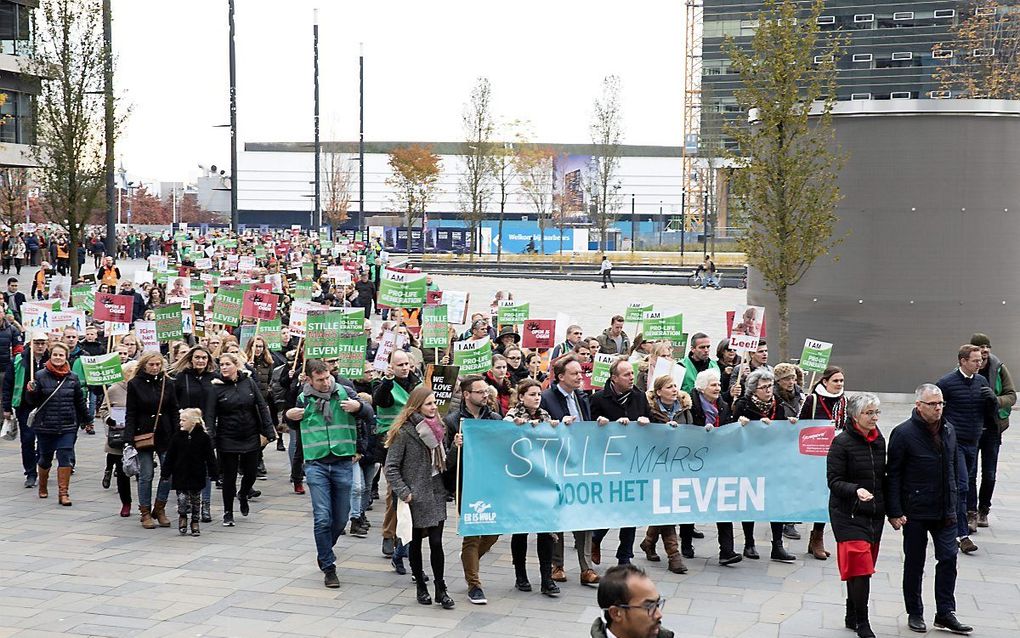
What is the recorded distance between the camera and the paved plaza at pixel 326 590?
850 cm

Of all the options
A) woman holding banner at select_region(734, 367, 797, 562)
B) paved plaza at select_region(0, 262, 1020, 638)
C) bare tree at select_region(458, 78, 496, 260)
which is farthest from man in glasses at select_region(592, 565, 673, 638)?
bare tree at select_region(458, 78, 496, 260)

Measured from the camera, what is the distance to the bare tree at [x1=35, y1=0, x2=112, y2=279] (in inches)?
1089

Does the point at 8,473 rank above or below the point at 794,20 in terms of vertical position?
below

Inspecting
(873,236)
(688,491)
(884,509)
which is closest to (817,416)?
(688,491)

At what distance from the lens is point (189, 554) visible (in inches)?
412

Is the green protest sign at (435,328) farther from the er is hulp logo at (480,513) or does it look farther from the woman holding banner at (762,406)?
the er is hulp logo at (480,513)

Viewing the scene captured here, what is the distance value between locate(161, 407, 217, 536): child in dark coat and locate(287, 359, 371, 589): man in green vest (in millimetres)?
1452

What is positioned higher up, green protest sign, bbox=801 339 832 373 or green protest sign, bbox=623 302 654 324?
green protest sign, bbox=623 302 654 324

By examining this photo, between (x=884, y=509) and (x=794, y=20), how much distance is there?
500 inches

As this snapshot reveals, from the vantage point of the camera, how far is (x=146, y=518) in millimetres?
11438

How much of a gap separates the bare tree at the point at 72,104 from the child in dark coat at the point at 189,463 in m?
17.9

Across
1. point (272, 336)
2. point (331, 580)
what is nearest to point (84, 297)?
point (272, 336)

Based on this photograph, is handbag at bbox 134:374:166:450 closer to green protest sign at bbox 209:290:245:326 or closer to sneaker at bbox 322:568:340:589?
sneaker at bbox 322:568:340:589

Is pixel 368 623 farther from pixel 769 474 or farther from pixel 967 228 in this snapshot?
pixel 967 228
